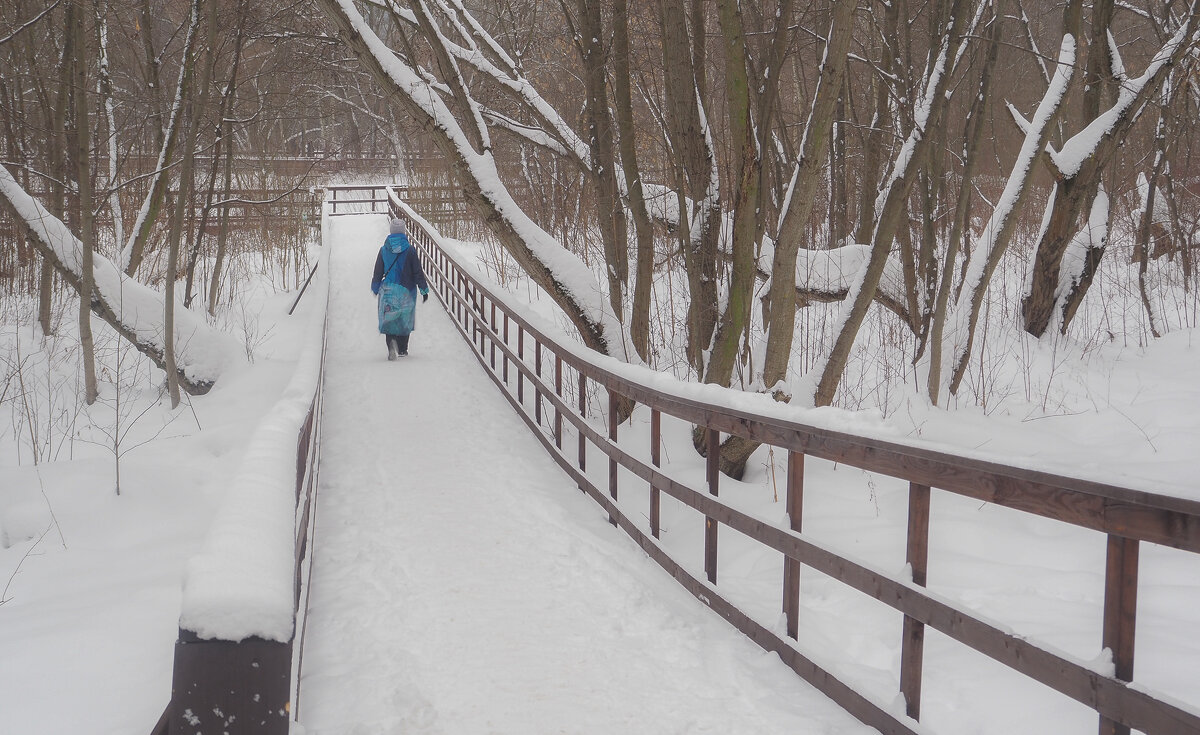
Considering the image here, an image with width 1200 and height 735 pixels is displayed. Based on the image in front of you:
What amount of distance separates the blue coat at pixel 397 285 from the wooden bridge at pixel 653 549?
2.27 meters

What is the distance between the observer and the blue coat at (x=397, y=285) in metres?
10.6

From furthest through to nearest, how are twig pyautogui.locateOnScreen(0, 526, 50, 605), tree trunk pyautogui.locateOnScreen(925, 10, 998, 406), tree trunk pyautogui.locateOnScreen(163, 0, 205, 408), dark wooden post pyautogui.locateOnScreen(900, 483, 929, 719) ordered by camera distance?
1. tree trunk pyautogui.locateOnScreen(163, 0, 205, 408)
2. tree trunk pyautogui.locateOnScreen(925, 10, 998, 406)
3. twig pyautogui.locateOnScreen(0, 526, 50, 605)
4. dark wooden post pyautogui.locateOnScreen(900, 483, 929, 719)

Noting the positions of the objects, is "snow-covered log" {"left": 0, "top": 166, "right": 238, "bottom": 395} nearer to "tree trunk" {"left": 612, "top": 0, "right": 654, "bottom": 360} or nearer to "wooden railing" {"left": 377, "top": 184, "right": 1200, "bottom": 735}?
"tree trunk" {"left": 612, "top": 0, "right": 654, "bottom": 360}

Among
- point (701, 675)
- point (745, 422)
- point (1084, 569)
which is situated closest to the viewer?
point (701, 675)

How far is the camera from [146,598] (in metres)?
4.08

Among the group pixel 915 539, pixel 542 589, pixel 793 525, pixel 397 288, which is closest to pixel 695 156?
pixel 542 589

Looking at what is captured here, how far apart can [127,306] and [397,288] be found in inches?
112

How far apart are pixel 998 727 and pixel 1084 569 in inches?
Answer: 59.2

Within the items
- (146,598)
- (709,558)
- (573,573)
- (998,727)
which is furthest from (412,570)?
(998,727)

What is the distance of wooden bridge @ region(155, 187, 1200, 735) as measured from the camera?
6.30 ft

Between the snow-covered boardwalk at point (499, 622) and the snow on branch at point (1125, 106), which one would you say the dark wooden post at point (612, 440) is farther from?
the snow on branch at point (1125, 106)

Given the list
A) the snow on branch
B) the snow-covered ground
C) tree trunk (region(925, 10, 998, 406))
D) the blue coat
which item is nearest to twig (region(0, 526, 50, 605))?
the snow-covered ground

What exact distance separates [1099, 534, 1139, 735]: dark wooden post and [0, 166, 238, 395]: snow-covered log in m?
8.87

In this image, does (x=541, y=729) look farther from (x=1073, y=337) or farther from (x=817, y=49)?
(x=1073, y=337)
